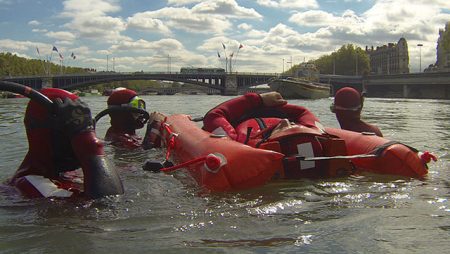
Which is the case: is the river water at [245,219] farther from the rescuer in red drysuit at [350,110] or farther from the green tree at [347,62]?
the green tree at [347,62]

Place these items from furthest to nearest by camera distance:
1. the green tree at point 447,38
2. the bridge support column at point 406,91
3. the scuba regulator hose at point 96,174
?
the green tree at point 447,38 → the bridge support column at point 406,91 → the scuba regulator hose at point 96,174

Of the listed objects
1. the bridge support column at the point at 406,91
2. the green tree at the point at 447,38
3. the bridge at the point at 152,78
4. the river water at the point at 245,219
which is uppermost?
the green tree at the point at 447,38

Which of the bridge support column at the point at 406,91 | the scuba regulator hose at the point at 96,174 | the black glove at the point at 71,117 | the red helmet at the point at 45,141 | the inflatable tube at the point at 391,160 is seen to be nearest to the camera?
the scuba regulator hose at the point at 96,174

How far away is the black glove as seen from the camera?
4.50 metres

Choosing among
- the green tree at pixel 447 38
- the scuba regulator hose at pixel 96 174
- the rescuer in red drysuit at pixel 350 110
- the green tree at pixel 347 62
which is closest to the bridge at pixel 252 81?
the green tree at pixel 447 38

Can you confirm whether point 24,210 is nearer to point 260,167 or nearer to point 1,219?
point 1,219

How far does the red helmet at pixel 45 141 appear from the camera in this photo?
15.3 feet

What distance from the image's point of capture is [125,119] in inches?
371

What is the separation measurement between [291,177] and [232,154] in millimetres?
952

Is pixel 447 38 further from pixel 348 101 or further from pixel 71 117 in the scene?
pixel 71 117

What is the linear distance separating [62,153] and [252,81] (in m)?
97.2

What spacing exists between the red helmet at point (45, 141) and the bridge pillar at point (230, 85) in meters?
89.8

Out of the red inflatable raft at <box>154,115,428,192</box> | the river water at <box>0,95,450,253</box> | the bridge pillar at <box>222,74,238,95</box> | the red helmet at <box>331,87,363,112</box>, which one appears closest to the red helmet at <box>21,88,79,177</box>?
the river water at <box>0,95,450,253</box>

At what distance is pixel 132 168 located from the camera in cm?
720
